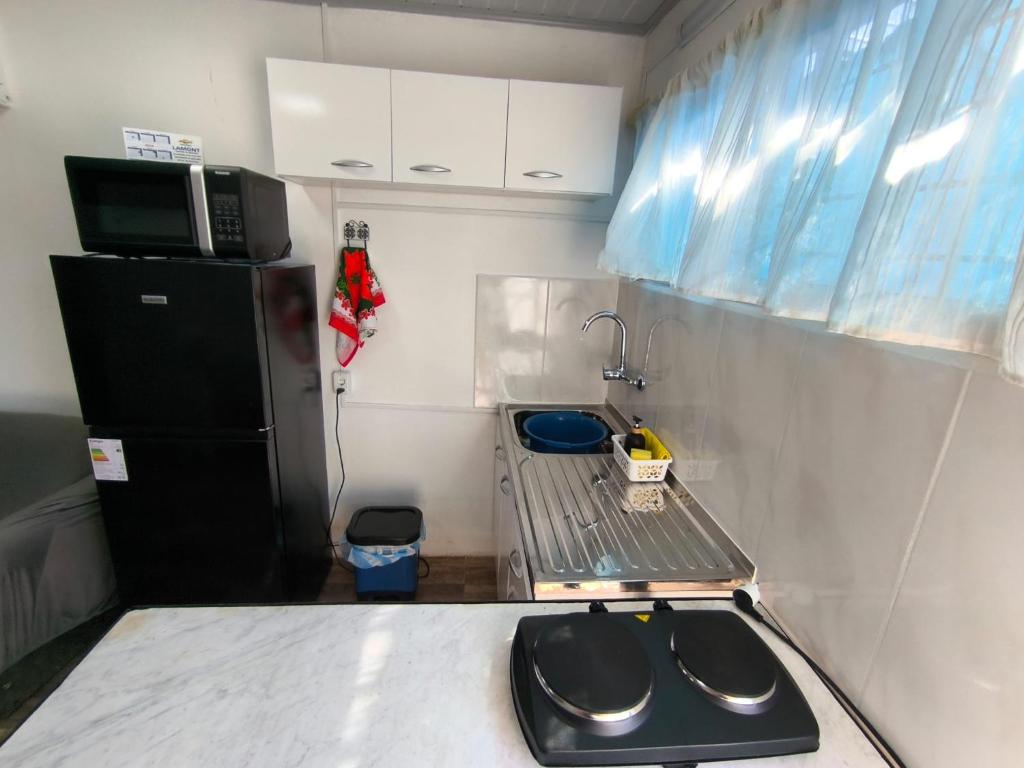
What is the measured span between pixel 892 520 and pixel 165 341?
1910 millimetres

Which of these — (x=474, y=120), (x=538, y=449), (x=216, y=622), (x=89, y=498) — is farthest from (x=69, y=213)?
(x=538, y=449)

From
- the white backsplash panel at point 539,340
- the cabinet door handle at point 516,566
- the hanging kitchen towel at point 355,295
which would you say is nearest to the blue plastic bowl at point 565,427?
the white backsplash panel at point 539,340

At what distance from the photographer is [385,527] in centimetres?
199

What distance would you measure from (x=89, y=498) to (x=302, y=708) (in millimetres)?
1675

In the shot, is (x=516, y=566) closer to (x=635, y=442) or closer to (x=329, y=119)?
(x=635, y=442)

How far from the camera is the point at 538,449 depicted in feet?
5.75

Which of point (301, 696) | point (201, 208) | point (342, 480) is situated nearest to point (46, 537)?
point (342, 480)

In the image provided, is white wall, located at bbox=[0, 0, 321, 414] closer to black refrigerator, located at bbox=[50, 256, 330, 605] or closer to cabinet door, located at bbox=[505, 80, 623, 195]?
black refrigerator, located at bbox=[50, 256, 330, 605]

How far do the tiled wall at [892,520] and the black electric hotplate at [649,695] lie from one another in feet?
0.49

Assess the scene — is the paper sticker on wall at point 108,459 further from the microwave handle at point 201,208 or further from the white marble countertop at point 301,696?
the white marble countertop at point 301,696

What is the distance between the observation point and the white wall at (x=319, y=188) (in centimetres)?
172

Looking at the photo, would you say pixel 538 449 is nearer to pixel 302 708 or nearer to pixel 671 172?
pixel 671 172

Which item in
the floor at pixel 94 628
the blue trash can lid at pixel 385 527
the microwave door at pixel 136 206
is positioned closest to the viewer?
the microwave door at pixel 136 206

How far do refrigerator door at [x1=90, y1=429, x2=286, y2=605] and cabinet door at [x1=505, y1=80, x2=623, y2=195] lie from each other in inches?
55.0
